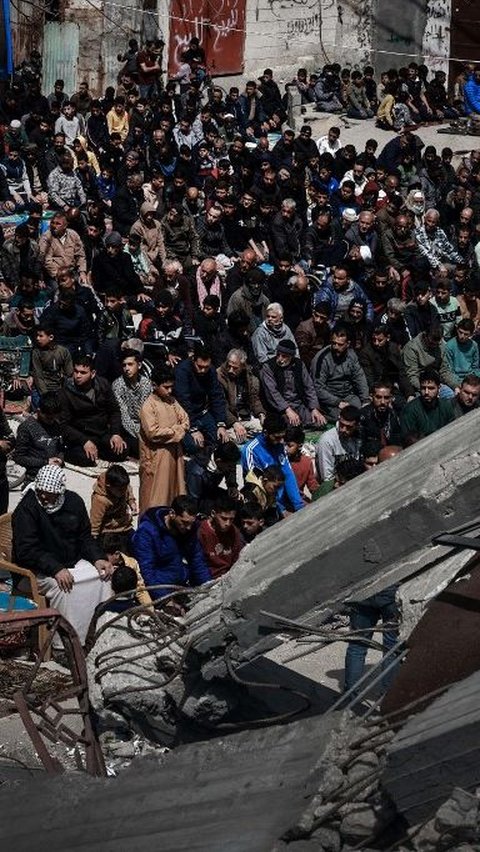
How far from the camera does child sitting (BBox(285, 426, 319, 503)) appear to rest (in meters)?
12.5

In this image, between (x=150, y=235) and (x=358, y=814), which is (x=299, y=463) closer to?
(x=150, y=235)

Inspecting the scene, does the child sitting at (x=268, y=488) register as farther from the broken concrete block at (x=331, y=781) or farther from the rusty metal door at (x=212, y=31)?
the rusty metal door at (x=212, y=31)

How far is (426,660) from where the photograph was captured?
5441mm

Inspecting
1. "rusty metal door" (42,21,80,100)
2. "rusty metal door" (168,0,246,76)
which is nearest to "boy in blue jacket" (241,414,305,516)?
"rusty metal door" (42,21,80,100)

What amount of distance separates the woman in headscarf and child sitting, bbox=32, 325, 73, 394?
274 centimetres

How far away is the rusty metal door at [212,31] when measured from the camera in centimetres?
2627

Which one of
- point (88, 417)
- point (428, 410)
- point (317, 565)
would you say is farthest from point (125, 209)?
point (317, 565)

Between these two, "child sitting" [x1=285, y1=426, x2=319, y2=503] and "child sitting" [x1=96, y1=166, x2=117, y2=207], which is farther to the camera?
"child sitting" [x1=96, y1=166, x2=117, y2=207]

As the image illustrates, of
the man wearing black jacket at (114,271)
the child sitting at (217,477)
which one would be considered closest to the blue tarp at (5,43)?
the man wearing black jacket at (114,271)

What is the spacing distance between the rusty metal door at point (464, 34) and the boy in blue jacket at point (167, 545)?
20.3 m

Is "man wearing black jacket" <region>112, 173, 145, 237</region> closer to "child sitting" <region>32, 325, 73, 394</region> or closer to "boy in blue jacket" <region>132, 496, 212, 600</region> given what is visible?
"child sitting" <region>32, 325, 73, 394</region>

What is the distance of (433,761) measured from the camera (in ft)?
15.8

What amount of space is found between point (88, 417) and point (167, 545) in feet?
8.43

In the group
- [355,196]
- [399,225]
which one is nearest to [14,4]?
[355,196]
